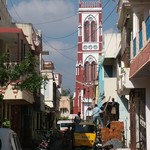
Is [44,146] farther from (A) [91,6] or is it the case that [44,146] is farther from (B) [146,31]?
(A) [91,6]

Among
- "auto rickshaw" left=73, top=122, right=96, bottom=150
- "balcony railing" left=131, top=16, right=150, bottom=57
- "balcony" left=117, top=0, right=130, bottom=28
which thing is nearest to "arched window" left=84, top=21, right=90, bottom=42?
"auto rickshaw" left=73, top=122, right=96, bottom=150

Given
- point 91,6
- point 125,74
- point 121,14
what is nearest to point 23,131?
point 121,14

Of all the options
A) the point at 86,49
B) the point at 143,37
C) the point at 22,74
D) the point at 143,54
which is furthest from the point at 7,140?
the point at 86,49

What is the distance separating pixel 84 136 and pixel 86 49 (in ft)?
213

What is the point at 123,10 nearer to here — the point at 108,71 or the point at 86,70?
the point at 108,71

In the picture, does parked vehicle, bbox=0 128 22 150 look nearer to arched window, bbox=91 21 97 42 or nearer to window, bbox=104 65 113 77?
window, bbox=104 65 113 77

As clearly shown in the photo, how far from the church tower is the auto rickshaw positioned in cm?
6136

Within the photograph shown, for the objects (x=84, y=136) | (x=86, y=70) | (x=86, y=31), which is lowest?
(x=84, y=136)

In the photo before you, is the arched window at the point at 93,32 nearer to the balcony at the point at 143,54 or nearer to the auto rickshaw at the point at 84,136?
the auto rickshaw at the point at 84,136

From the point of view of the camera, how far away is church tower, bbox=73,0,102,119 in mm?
92562

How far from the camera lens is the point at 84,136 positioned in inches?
1159

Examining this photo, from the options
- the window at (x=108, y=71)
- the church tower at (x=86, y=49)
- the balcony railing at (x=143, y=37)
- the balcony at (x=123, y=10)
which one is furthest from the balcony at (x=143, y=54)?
the church tower at (x=86, y=49)

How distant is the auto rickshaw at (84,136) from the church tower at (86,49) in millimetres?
61357

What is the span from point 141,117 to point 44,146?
17.6ft
